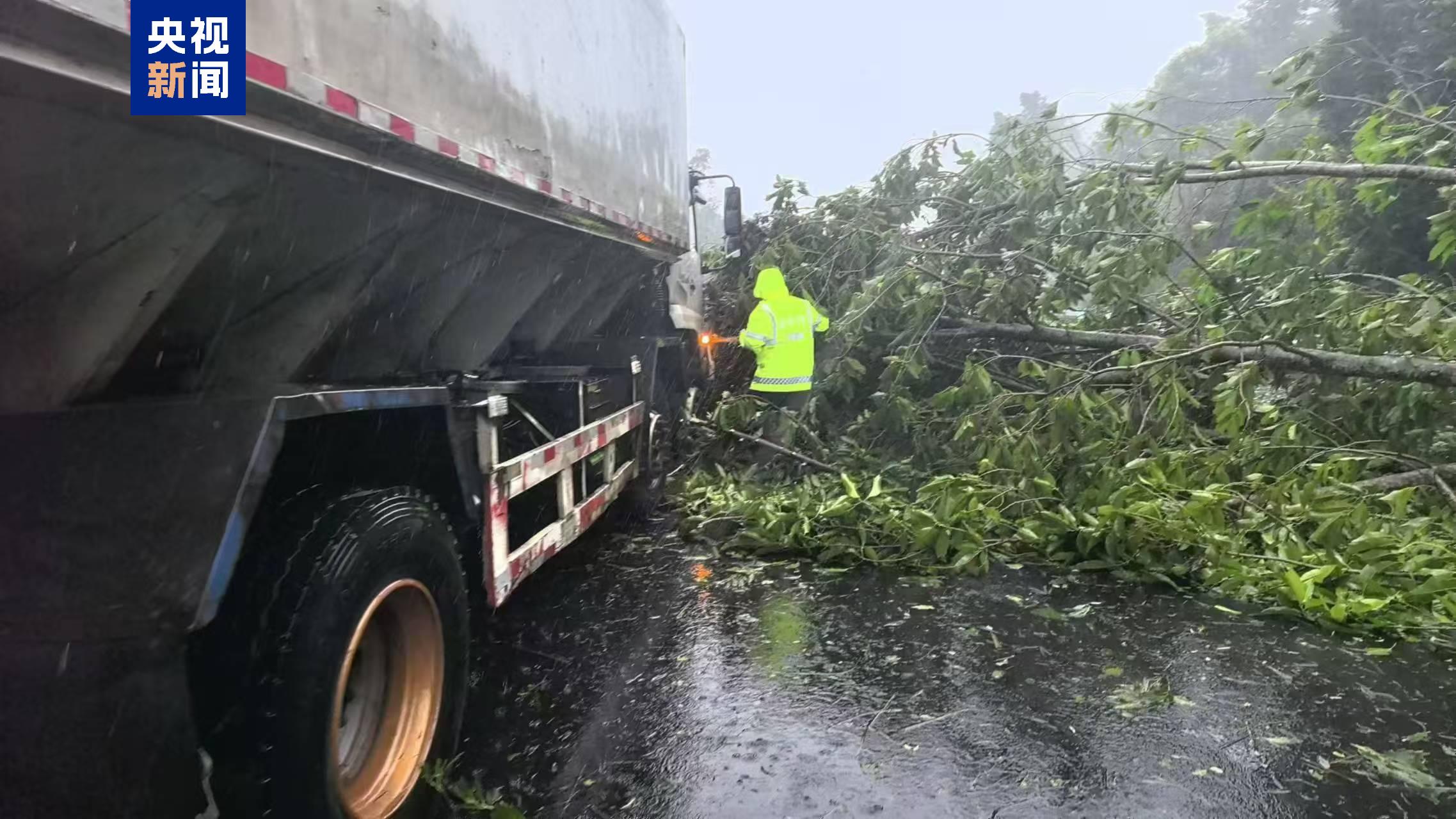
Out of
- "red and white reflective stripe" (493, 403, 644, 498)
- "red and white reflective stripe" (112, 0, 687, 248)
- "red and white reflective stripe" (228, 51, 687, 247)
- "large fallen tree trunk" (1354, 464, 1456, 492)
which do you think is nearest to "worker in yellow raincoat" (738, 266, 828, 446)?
"red and white reflective stripe" (493, 403, 644, 498)

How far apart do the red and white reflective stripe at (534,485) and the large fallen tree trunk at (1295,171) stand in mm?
4638

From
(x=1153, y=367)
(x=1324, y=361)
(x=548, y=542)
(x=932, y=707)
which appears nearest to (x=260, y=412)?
(x=548, y=542)

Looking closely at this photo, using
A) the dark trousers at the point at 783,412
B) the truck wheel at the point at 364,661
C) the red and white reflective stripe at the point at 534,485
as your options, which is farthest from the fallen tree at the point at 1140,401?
the truck wheel at the point at 364,661

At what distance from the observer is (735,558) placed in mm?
5379

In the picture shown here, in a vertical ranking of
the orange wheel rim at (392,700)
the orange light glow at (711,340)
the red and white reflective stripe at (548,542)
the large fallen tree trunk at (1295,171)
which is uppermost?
the large fallen tree trunk at (1295,171)

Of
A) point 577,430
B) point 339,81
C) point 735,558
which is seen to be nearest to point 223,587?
point 339,81

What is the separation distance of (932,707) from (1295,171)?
513 centimetres

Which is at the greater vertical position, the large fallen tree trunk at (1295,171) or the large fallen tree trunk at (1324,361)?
the large fallen tree trunk at (1295,171)

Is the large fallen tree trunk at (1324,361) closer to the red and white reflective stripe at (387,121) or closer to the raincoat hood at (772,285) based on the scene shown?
the raincoat hood at (772,285)

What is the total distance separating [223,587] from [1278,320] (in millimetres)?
6683

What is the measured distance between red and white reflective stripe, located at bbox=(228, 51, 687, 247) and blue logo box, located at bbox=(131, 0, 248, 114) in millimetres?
54

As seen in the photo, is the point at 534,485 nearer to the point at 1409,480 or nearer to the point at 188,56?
the point at 188,56

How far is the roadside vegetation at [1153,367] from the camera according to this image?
4676 mm

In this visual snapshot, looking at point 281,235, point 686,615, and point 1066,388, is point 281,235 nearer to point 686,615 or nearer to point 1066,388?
point 686,615
